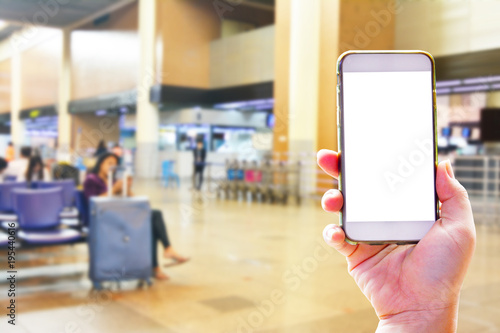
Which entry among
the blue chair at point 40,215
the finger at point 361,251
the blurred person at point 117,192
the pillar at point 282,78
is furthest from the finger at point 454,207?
the pillar at point 282,78

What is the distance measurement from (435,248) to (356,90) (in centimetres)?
35

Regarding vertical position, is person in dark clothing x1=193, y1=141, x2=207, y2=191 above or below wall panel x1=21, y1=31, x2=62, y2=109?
below

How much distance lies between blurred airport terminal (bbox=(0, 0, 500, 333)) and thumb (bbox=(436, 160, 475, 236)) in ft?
9.85

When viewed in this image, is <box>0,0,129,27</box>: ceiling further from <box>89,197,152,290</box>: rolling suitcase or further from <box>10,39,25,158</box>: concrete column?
<box>89,197,152,290</box>: rolling suitcase

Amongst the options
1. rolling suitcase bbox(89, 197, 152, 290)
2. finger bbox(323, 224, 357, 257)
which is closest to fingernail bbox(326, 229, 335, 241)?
finger bbox(323, 224, 357, 257)

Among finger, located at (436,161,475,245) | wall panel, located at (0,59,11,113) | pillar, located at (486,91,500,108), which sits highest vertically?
wall panel, located at (0,59,11,113)

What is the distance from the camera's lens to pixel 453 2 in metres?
13.7

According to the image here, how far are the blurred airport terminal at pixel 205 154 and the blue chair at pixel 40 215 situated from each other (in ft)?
0.06

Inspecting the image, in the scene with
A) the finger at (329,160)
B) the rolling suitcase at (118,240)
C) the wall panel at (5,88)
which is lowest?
the rolling suitcase at (118,240)

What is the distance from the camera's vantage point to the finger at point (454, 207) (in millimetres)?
949

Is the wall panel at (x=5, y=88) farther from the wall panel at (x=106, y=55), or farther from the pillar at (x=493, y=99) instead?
the pillar at (x=493, y=99)

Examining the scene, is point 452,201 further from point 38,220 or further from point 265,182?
point 265,182

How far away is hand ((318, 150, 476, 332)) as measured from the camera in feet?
3.11

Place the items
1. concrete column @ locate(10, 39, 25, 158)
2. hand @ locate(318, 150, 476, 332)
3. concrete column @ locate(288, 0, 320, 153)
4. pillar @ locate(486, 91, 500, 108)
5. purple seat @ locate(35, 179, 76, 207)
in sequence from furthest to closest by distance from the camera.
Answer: concrete column @ locate(10, 39, 25, 158) → pillar @ locate(486, 91, 500, 108) → concrete column @ locate(288, 0, 320, 153) → purple seat @ locate(35, 179, 76, 207) → hand @ locate(318, 150, 476, 332)
